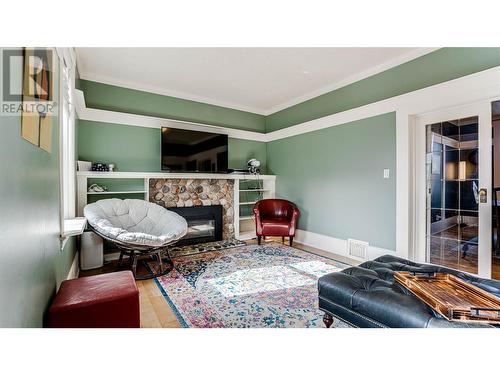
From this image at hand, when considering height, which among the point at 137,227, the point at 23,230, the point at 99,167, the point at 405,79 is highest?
the point at 405,79

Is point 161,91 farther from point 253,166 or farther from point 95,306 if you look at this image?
point 95,306

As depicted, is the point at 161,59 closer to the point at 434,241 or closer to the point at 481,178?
the point at 481,178

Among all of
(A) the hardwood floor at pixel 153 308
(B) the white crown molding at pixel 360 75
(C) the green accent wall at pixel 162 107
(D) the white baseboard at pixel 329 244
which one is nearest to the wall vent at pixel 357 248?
(D) the white baseboard at pixel 329 244

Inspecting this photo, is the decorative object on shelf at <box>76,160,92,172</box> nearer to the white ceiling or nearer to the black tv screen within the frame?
the black tv screen

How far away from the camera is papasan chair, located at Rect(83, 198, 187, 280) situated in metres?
2.54

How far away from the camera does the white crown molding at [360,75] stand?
2824mm

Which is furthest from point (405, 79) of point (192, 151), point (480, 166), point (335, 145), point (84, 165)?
point (84, 165)

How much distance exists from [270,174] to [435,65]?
3.13m

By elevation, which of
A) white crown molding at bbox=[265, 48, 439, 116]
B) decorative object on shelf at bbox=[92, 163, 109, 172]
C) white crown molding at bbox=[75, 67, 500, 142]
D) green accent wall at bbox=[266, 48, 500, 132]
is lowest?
decorative object on shelf at bbox=[92, 163, 109, 172]

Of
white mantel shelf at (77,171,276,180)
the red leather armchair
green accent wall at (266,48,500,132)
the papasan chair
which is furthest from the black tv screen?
green accent wall at (266,48,500,132)

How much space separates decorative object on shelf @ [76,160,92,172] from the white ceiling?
4.20ft

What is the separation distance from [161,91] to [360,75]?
3.14 meters

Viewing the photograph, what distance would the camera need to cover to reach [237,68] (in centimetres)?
327
